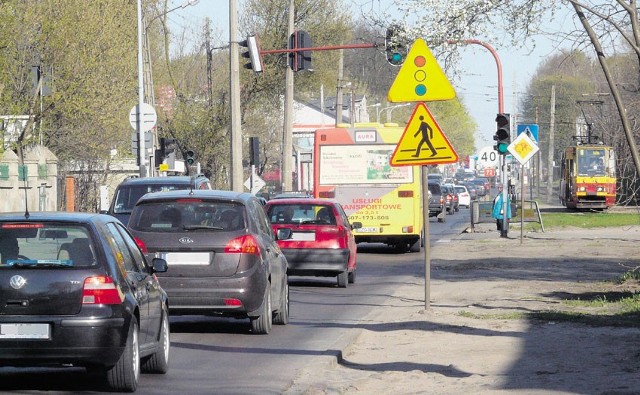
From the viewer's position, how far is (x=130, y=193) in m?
24.6

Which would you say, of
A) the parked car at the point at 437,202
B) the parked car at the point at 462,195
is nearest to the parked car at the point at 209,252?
the parked car at the point at 437,202

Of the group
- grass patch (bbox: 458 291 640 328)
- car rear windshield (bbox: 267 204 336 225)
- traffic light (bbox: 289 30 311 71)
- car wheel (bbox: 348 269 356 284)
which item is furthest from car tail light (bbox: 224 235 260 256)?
traffic light (bbox: 289 30 311 71)

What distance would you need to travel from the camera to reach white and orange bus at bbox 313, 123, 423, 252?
32375mm

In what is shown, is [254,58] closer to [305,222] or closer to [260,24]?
[305,222]

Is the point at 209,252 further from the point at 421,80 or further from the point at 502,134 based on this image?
the point at 502,134

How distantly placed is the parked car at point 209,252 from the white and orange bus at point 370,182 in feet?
58.8

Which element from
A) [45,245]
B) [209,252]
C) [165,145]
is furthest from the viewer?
[165,145]

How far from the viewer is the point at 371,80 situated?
409 feet

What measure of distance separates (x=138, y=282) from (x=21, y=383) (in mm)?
1290

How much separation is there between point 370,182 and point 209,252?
61.8 ft

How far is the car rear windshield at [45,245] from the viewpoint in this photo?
977 centimetres

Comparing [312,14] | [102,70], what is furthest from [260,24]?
[102,70]

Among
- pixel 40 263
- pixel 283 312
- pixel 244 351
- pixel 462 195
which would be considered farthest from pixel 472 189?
pixel 40 263

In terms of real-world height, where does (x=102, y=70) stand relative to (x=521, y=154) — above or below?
above
